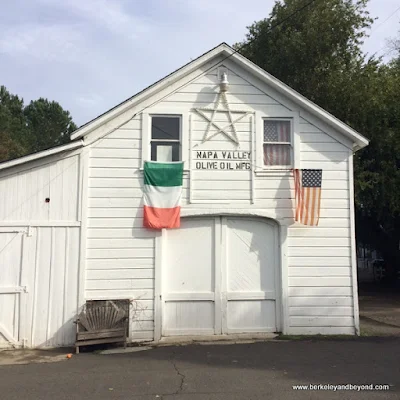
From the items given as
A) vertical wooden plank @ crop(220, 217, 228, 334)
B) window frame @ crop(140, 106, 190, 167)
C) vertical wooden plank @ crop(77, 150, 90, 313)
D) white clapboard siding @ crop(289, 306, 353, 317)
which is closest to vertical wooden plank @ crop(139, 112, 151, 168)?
window frame @ crop(140, 106, 190, 167)

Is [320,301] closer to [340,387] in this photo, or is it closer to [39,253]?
[340,387]

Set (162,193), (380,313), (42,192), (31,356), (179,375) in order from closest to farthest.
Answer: (179,375)
(31,356)
(42,192)
(162,193)
(380,313)

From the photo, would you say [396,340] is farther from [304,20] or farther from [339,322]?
[304,20]

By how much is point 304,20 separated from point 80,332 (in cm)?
1649

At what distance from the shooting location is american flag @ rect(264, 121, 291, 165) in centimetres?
1039

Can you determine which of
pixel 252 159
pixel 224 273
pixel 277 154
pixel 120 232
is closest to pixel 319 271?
pixel 224 273

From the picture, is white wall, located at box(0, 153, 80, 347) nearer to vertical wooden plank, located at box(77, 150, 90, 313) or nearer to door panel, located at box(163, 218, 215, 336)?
vertical wooden plank, located at box(77, 150, 90, 313)

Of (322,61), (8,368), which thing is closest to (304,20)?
(322,61)

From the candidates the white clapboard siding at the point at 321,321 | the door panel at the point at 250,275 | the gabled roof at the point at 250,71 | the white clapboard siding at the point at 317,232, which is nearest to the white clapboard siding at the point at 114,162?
the gabled roof at the point at 250,71

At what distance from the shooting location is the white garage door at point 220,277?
9.90 metres

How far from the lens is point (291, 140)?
410 inches

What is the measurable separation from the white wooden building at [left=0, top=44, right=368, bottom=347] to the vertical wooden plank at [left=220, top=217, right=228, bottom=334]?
0.08 feet

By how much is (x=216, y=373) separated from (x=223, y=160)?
4.78 meters

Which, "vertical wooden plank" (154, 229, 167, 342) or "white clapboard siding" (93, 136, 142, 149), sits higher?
"white clapboard siding" (93, 136, 142, 149)
